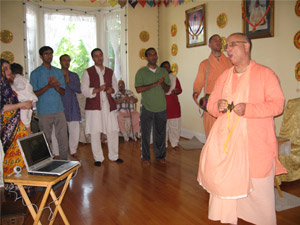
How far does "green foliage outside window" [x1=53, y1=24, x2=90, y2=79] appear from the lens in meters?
6.92

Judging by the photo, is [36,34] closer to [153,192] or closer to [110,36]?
[110,36]

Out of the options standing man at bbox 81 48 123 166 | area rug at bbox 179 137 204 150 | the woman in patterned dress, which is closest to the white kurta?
standing man at bbox 81 48 123 166

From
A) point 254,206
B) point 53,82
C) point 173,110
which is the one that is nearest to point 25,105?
point 53,82

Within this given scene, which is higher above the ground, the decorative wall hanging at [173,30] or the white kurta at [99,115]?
the decorative wall hanging at [173,30]

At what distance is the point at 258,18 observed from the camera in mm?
4148

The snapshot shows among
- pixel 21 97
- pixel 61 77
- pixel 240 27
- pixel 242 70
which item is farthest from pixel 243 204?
pixel 240 27

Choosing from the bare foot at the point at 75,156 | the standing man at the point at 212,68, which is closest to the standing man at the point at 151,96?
the standing man at the point at 212,68

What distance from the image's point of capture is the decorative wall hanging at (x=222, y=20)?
4882mm

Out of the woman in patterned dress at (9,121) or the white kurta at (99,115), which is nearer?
the woman in patterned dress at (9,121)

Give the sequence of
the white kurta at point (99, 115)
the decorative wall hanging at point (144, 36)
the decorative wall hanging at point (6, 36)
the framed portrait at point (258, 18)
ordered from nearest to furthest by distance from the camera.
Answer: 1. the framed portrait at point (258, 18)
2. the white kurta at point (99, 115)
3. the decorative wall hanging at point (6, 36)
4. the decorative wall hanging at point (144, 36)

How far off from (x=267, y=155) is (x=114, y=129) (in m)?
2.61

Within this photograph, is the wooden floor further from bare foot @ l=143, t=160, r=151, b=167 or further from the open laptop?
the open laptop

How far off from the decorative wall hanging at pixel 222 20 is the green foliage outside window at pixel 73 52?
3487 millimetres

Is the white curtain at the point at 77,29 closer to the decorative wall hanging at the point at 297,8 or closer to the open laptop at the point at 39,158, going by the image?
the decorative wall hanging at the point at 297,8
